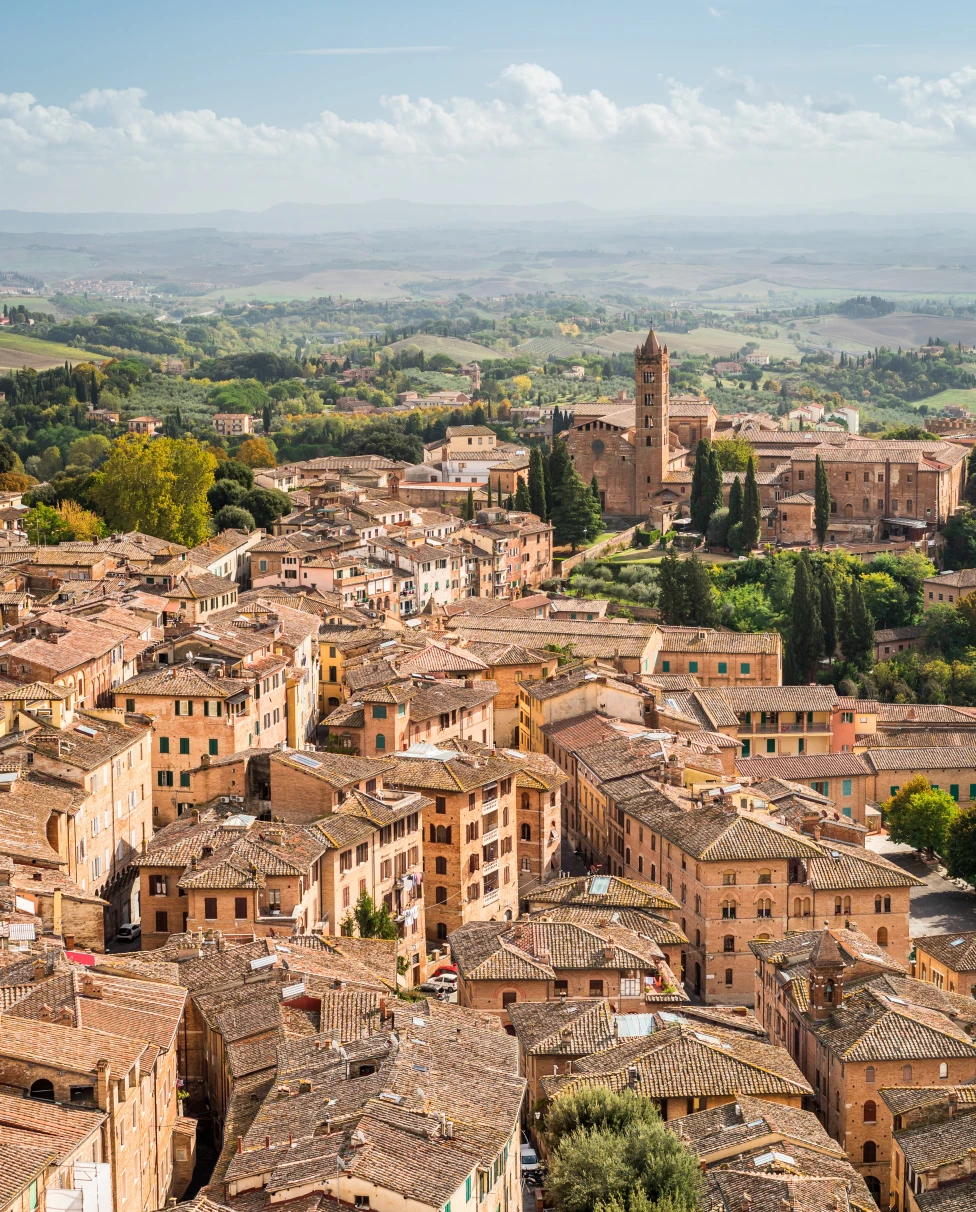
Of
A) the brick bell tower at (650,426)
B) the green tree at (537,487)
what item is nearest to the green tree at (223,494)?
the green tree at (537,487)

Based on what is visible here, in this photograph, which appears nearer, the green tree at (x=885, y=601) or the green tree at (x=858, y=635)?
the green tree at (x=858, y=635)

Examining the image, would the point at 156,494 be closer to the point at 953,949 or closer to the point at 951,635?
the point at 951,635

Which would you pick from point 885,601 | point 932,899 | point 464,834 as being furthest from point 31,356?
point 464,834

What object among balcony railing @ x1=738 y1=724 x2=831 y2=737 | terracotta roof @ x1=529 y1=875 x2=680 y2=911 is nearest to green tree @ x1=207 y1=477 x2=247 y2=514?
balcony railing @ x1=738 y1=724 x2=831 y2=737

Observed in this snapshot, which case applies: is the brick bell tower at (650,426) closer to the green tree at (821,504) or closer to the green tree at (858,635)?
the green tree at (821,504)

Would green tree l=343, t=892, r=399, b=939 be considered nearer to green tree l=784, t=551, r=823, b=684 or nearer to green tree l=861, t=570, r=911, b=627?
green tree l=784, t=551, r=823, b=684

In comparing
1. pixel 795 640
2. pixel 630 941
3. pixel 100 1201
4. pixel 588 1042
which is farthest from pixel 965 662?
pixel 100 1201
